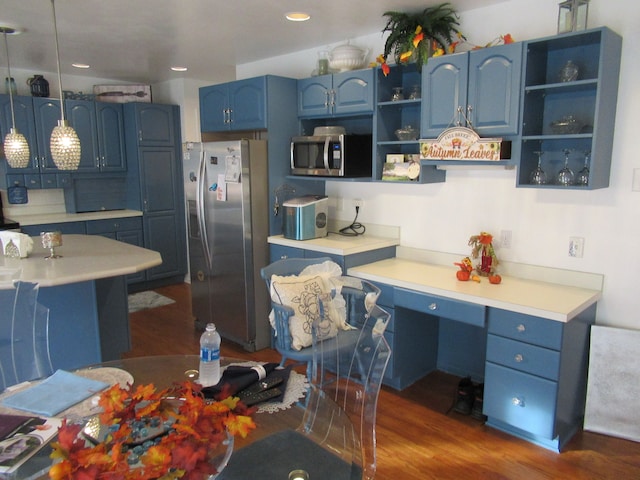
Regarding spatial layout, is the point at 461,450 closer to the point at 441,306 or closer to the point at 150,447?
the point at 441,306

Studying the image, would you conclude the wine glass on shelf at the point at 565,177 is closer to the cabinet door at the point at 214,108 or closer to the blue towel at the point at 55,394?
the blue towel at the point at 55,394

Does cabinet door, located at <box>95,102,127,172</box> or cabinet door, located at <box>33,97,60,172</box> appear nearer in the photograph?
cabinet door, located at <box>33,97,60,172</box>

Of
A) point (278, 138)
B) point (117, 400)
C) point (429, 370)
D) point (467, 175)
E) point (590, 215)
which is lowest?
point (429, 370)

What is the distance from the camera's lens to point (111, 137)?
5.26 meters

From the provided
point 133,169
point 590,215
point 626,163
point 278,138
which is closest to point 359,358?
point 590,215

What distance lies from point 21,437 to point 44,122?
168 inches

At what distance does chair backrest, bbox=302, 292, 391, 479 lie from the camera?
1.58 meters

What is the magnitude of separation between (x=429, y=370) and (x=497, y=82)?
1942 mm

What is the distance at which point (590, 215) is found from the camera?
8.80ft

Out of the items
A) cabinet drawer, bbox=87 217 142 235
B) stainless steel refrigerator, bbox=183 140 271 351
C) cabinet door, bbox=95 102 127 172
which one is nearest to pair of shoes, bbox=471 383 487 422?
stainless steel refrigerator, bbox=183 140 271 351

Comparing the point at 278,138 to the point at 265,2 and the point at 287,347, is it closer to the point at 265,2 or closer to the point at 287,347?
the point at 265,2

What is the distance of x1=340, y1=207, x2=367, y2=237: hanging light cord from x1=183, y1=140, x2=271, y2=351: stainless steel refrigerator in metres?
0.62

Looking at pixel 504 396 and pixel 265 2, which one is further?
pixel 265 2

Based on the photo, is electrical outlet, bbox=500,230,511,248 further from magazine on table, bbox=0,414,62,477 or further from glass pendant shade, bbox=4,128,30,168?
glass pendant shade, bbox=4,128,30,168
